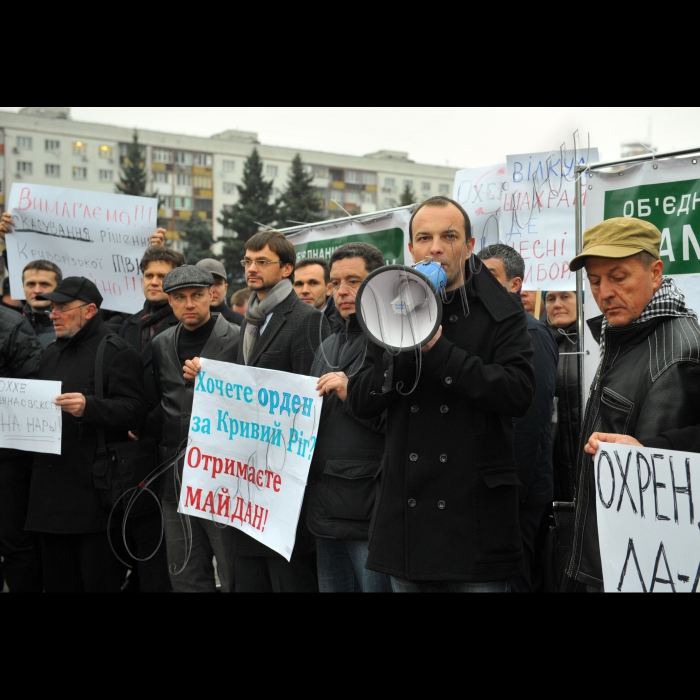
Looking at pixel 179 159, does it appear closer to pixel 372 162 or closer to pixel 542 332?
pixel 372 162

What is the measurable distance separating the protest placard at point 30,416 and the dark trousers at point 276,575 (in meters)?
1.27

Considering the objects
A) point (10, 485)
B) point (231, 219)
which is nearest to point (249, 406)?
point (10, 485)

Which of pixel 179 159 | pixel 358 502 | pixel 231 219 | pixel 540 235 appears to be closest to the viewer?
pixel 358 502

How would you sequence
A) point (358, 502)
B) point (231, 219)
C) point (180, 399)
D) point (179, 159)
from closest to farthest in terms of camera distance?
point (358, 502), point (180, 399), point (231, 219), point (179, 159)

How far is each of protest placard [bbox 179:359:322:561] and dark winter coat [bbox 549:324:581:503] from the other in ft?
5.21

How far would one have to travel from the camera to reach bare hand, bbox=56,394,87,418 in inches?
178

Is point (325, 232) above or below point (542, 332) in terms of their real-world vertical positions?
above

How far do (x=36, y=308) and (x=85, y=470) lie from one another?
5.02ft

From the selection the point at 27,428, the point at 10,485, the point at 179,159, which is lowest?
the point at 10,485

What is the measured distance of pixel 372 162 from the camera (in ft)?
296

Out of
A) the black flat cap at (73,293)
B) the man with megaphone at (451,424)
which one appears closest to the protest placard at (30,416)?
the black flat cap at (73,293)

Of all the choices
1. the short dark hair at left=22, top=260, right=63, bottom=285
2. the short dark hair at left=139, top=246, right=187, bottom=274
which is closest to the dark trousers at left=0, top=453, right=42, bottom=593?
the short dark hair at left=22, top=260, right=63, bottom=285

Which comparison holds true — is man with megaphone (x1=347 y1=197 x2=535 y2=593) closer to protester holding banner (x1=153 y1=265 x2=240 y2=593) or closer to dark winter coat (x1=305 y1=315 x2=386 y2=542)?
dark winter coat (x1=305 y1=315 x2=386 y2=542)

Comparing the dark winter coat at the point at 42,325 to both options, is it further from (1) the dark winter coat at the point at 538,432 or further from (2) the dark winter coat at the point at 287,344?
(1) the dark winter coat at the point at 538,432
